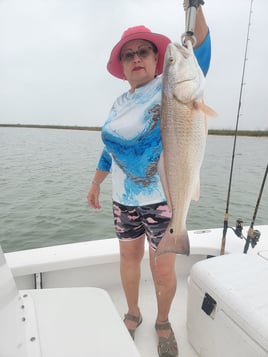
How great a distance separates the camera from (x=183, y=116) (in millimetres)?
1450

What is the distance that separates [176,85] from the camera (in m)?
1.45

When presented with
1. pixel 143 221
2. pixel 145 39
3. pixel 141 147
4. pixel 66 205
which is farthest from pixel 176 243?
pixel 66 205

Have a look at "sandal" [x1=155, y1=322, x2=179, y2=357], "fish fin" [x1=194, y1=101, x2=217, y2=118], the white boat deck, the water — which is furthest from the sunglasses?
the water

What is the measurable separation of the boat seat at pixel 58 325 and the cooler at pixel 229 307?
1.94ft

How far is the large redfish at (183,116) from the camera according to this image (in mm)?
1435

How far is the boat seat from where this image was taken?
1372mm

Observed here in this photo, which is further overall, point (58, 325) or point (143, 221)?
point (143, 221)

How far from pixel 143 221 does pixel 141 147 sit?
1.76 feet

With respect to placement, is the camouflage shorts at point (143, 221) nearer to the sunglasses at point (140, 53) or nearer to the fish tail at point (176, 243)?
the fish tail at point (176, 243)

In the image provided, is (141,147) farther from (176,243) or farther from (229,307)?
(229,307)

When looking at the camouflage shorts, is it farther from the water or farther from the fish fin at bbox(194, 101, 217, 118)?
the water

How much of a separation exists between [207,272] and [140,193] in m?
0.68

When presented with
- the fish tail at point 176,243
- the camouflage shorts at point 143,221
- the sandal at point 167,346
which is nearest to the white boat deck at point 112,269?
the sandal at point 167,346

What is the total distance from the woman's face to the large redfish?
0.49m
